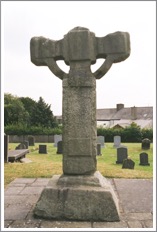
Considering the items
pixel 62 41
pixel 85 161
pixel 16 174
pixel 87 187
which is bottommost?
pixel 16 174

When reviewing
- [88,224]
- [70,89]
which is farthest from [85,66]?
[88,224]

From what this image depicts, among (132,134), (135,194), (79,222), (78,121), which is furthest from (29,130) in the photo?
(79,222)

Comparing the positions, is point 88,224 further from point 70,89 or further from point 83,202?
point 70,89

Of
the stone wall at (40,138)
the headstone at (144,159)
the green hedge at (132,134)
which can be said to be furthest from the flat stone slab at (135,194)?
the stone wall at (40,138)

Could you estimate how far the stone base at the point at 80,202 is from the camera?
4355 millimetres

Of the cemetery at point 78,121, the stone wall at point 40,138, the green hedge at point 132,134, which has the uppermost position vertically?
the cemetery at point 78,121

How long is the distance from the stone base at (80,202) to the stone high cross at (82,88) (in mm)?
269

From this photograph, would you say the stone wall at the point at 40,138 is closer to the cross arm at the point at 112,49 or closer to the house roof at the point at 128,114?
the cross arm at the point at 112,49

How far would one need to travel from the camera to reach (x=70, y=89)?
4660 millimetres

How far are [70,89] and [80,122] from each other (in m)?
0.56

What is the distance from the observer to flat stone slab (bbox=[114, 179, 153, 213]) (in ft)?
16.1

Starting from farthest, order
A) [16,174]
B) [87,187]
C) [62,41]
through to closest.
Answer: [16,174], [62,41], [87,187]

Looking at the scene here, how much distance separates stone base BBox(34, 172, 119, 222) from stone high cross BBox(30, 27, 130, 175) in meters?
0.27

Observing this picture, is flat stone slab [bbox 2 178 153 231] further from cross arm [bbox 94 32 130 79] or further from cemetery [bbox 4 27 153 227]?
cross arm [bbox 94 32 130 79]
